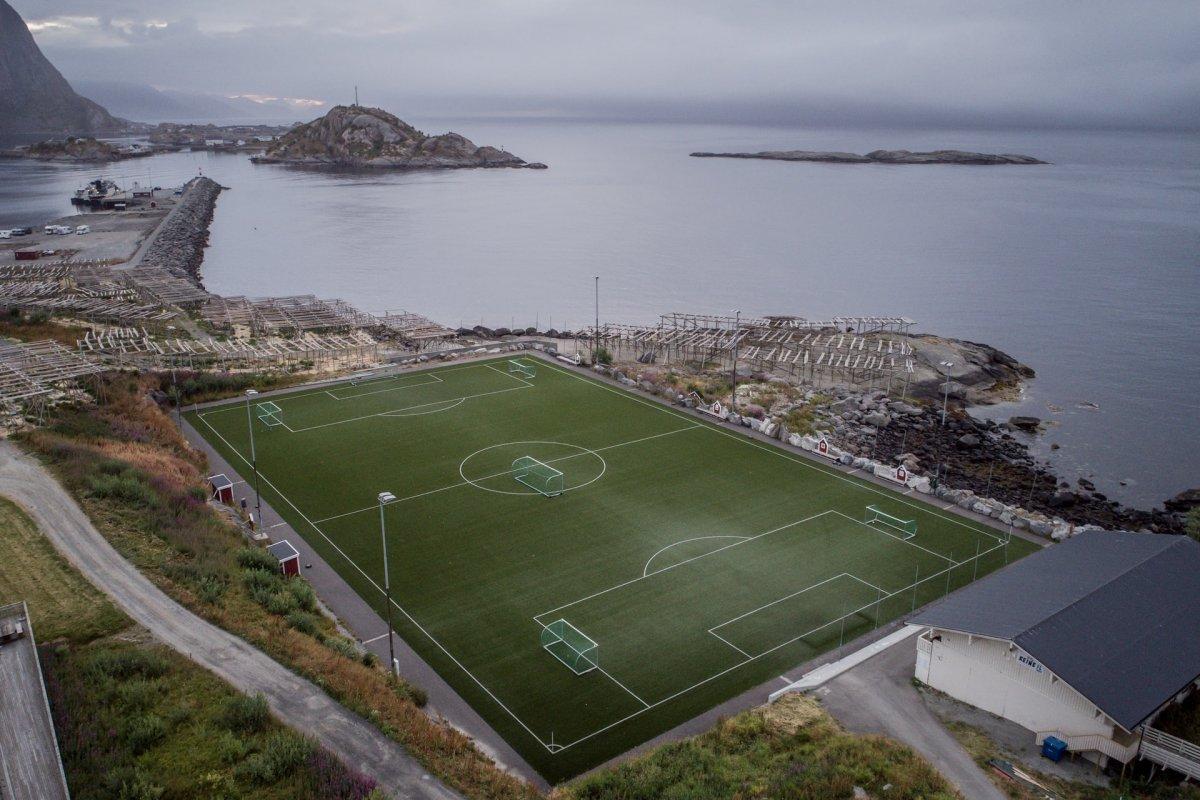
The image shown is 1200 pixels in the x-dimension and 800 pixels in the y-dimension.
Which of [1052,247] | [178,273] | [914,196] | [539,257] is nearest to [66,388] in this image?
[178,273]

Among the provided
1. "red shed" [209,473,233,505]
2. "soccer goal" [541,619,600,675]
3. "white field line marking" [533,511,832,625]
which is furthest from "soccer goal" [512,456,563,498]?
"red shed" [209,473,233,505]

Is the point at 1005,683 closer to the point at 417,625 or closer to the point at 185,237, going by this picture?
the point at 417,625

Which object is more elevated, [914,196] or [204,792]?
[914,196]

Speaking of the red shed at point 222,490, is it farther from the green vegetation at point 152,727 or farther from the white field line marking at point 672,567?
the white field line marking at point 672,567

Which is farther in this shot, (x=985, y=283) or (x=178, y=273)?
(x=985, y=283)

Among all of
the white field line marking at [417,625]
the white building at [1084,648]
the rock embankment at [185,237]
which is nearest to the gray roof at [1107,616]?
the white building at [1084,648]

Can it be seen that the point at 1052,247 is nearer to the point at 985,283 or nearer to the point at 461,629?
the point at 985,283
